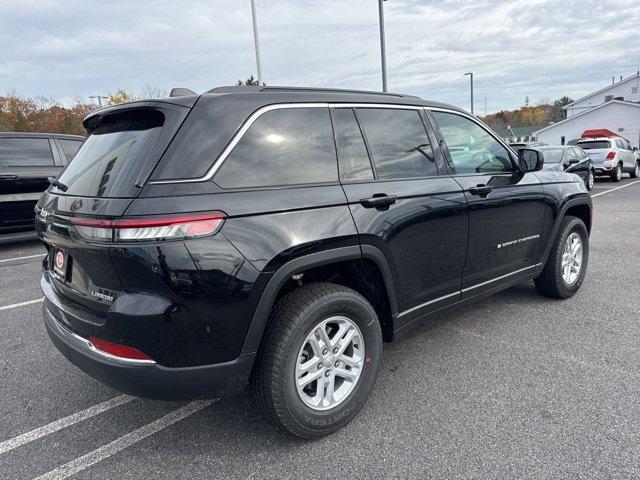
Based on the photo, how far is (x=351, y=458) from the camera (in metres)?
2.37

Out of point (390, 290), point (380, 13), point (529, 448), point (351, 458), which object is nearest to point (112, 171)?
point (390, 290)

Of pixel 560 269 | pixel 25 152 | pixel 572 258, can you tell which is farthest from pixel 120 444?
pixel 25 152

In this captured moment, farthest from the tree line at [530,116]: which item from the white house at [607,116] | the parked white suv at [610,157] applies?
the parked white suv at [610,157]

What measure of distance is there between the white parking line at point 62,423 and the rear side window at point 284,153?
5.69 feet

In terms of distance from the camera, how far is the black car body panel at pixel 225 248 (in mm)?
2049

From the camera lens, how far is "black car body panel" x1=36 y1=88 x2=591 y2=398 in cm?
205

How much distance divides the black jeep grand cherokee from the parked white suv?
17.8 metres

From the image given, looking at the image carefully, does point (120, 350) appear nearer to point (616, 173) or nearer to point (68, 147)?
Result: point (68, 147)

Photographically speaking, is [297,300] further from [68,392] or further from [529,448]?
[68,392]

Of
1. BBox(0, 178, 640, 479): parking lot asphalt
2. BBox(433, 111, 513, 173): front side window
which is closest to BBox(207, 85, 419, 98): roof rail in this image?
BBox(433, 111, 513, 173): front side window

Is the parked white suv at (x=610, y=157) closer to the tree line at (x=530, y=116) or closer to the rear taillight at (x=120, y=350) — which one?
the rear taillight at (x=120, y=350)

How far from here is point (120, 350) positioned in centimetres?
213

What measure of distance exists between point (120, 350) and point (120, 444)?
2.42 ft

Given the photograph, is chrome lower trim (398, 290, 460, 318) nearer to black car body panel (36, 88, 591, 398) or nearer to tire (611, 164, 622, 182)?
black car body panel (36, 88, 591, 398)
